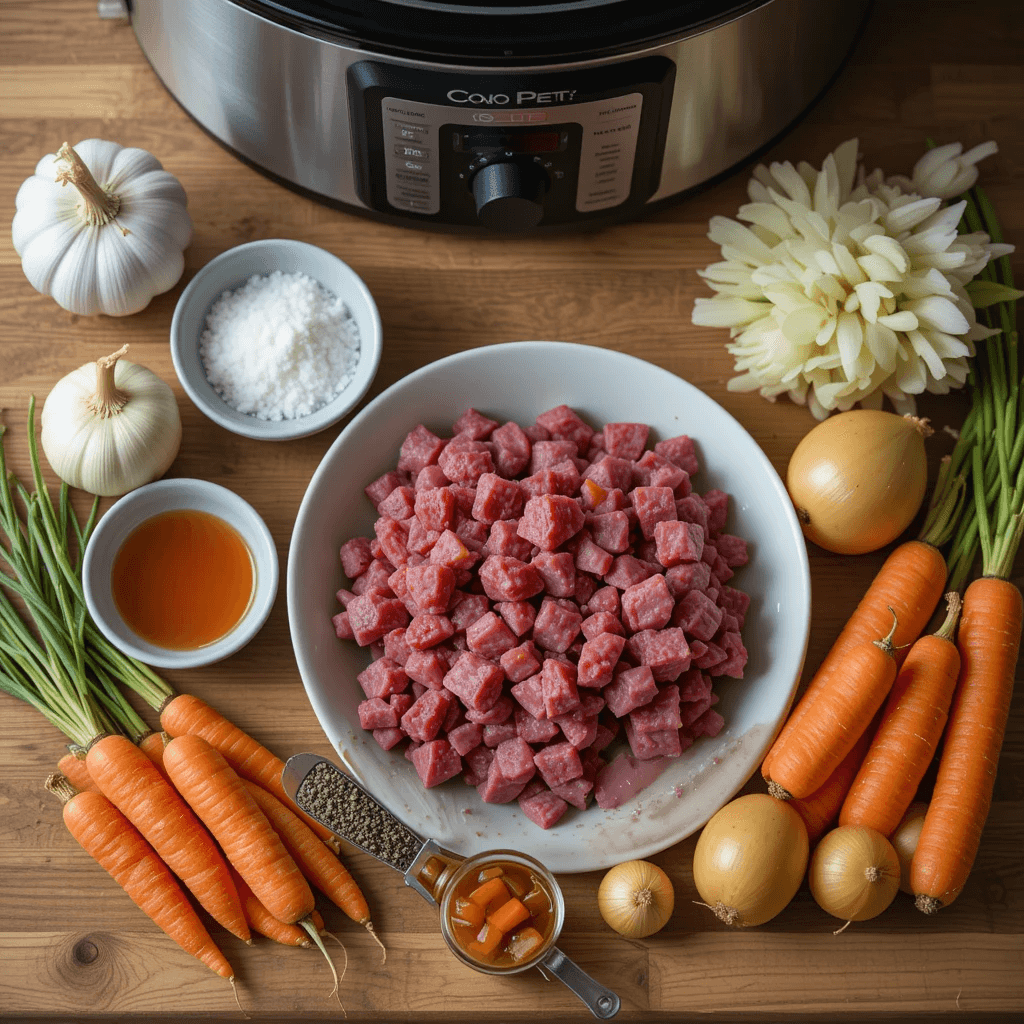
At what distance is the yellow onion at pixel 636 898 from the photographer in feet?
4.77

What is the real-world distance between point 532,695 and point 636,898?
1.03 feet

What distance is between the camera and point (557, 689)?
56.8 inches

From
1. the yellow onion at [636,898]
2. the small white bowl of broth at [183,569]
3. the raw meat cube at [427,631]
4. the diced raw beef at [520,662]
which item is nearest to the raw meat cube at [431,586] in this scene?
the raw meat cube at [427,631]

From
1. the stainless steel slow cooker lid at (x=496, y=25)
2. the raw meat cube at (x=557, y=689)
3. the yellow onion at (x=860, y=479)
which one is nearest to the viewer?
the stainless steel slow cooker lid at (x=496, y=25)

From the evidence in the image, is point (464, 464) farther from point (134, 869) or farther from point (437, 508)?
point (134, 869)

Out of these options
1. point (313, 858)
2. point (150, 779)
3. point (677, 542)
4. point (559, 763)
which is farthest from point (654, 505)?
point (150, 779)

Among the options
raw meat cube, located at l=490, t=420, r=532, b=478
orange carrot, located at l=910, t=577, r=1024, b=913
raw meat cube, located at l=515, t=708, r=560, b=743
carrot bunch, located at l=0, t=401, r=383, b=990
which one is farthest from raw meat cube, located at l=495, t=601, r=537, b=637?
orange carrot, located at l=910, t=577, r=1024, b=913

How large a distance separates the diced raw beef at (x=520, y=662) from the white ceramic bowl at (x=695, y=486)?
20 cm

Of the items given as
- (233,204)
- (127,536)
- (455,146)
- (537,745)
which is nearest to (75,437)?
(127,536)

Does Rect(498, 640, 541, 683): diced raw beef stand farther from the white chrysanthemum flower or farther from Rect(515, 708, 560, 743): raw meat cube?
the white chrysanthemum flower

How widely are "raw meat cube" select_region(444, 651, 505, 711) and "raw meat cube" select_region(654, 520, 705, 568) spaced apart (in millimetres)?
292

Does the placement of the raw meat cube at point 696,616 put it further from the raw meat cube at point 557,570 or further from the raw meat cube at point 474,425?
the raw meat cube at point 474,425

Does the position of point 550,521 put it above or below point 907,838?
above

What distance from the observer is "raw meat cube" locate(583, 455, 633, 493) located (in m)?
1.58
